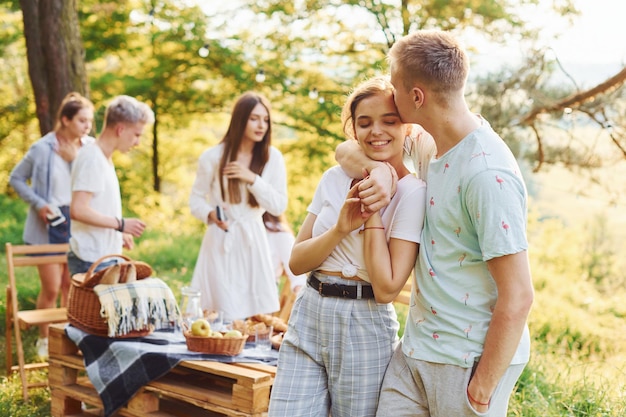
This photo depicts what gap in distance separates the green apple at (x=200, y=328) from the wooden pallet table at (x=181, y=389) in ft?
0.55

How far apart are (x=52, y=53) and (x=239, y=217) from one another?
140 inches

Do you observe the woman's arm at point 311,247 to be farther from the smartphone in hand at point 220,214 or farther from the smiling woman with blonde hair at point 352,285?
the smartphone in hand at point 220,214

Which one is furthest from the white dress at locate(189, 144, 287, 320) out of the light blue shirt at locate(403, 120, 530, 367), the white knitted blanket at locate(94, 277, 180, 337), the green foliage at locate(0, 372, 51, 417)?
the light blue shirt at locate(403, 120, 530, 367)

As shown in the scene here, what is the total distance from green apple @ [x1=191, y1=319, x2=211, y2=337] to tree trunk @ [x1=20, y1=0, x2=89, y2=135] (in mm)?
4386

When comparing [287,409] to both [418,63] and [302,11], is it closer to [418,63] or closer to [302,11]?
[418,63]

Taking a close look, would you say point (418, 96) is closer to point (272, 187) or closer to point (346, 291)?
point (346, 291)

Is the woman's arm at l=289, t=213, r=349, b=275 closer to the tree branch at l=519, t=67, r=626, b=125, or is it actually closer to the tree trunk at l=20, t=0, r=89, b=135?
the tree branch at l=519, t=67, r=626, b=125

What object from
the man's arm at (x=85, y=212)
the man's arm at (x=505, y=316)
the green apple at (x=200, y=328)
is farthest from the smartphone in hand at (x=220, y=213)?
the man's arm at (x=505, y=316)

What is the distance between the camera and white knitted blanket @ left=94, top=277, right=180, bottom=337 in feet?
13.1

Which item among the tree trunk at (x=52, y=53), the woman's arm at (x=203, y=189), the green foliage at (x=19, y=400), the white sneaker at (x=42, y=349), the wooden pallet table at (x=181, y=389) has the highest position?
the tree trunk at (x=52, y=53)

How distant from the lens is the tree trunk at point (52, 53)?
7.35m

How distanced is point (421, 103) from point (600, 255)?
1301 centimetres

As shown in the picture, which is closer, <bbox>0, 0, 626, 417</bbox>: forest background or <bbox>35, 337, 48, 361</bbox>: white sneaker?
<bbox>35, 337, 48, 361</bbox>: white sneaker

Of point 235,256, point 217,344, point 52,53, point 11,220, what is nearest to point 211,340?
point 217,344
